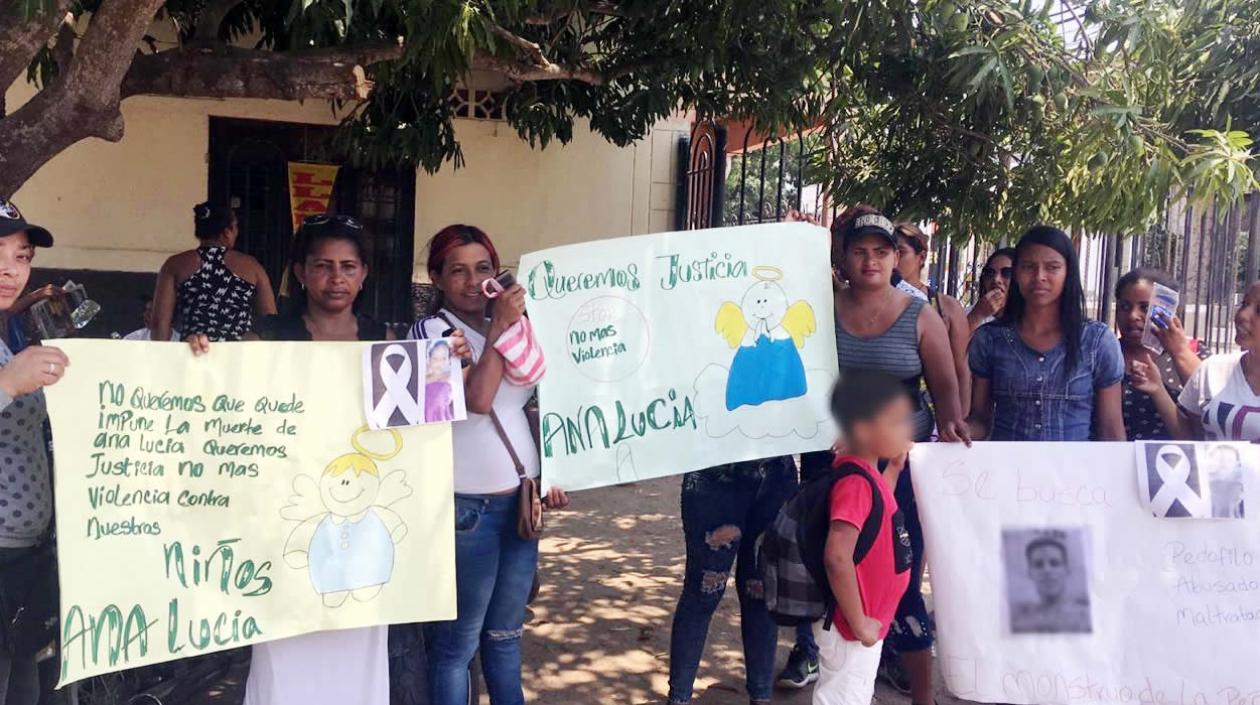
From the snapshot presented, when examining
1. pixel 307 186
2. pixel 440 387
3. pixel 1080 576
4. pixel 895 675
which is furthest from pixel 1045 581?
pixel 307 186

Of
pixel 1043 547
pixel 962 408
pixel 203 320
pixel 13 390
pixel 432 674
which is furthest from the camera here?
pixel 203 320

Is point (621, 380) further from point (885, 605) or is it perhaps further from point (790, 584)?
point (885, 605)

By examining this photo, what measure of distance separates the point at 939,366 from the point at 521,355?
1367mm

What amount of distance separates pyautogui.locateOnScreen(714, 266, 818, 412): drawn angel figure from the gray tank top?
0.48 ft

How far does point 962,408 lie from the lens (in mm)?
3633

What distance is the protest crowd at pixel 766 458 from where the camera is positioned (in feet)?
9.53

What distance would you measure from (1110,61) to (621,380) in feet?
8.15

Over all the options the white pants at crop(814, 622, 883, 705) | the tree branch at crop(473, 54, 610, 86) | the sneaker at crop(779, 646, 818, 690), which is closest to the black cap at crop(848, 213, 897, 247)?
the white pants at crop(814, 622, 883, 705)

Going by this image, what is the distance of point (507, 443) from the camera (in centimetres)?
316

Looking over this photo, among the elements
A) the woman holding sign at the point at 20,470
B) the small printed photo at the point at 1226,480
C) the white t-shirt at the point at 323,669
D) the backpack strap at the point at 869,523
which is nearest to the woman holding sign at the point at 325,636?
the white t-shirt at the point at 323,669

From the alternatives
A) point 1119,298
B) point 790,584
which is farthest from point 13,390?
point 1119,298

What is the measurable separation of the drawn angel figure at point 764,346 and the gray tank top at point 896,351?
0.48 ft

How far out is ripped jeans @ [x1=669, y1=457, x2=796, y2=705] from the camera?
370 centimetres

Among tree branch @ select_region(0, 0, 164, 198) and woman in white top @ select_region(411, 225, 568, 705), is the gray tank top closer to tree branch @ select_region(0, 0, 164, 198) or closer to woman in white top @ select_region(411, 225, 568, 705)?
woman in white top @ select_region(411, 225, 568, 705)
